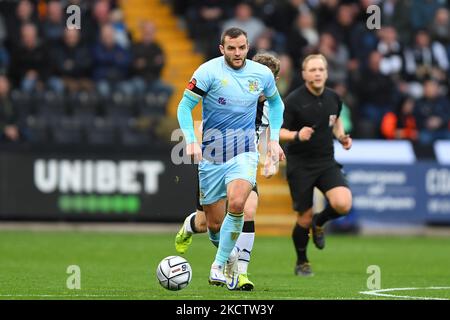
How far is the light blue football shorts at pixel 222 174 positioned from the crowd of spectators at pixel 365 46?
435 inches

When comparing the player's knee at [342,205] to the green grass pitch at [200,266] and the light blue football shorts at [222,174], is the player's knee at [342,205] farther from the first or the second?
the light blue football shorts at [222,174]

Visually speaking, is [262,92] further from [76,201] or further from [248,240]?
[76,201]

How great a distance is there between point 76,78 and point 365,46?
6108 mm

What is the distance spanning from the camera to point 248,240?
42.4 feet

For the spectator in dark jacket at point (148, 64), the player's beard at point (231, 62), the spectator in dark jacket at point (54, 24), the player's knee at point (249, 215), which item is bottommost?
the player's knee at point (249, 215)

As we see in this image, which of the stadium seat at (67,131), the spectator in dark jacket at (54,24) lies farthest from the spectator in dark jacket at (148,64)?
the stadium seat at (67,131)

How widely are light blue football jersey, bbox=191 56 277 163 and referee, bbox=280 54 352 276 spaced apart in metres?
2.71

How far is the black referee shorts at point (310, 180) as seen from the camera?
1501 cm

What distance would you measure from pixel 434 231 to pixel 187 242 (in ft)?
35.0

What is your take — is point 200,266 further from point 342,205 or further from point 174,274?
point 174,274

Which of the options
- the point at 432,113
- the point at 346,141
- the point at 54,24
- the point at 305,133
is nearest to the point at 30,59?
the point at 54,24

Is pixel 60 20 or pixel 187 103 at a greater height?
pixel 60 20
